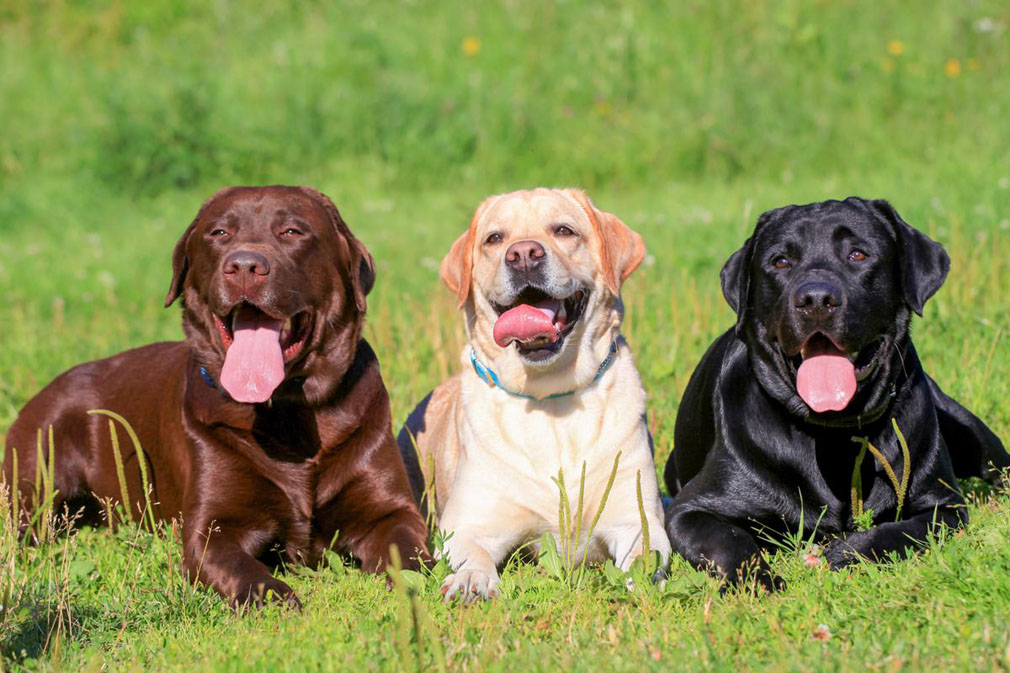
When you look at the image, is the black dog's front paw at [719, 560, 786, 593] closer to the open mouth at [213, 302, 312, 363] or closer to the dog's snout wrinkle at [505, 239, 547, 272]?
Result: the dog's snout wrinkle at [505, 239, 547, 272]

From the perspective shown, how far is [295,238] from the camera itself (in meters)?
4.84

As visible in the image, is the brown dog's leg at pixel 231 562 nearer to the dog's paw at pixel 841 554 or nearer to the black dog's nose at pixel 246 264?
the black dog's nose at pixel 246 264

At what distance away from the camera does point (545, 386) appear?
4.91m

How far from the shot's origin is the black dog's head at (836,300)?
4.34 meters

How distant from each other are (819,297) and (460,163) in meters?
9.84

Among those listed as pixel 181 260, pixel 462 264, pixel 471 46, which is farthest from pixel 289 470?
pixel 471 46

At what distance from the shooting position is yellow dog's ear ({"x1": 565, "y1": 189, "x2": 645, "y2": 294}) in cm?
495

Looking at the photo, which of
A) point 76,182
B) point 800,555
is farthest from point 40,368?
point 76,182

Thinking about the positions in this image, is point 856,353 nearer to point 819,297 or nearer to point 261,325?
point 819,297

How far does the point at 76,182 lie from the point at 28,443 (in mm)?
8833

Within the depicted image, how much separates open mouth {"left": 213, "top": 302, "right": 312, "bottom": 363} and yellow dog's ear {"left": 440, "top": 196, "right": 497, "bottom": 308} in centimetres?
63

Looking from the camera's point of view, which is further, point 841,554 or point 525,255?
point 525,255

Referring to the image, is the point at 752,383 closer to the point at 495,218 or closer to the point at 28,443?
the point at 495,218

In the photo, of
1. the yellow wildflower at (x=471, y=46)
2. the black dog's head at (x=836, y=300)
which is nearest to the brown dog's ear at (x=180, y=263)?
the black dog's head at (x=836, y=300)
